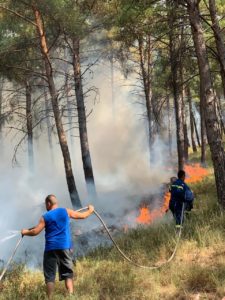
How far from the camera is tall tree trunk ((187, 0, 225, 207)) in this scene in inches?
404

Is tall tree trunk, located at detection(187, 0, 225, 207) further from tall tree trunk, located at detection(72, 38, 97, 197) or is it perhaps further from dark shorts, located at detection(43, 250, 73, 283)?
tall tree trunk, located at detection(72, 38, 97, 197)

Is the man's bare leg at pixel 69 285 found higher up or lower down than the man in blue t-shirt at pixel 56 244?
lower down

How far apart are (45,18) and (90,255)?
9.33m

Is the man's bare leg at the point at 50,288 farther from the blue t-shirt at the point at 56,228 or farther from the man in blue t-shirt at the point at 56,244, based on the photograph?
the blue t-shirt at the point at 56,228

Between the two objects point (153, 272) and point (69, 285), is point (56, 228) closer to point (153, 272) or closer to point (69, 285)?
point (69, 285)

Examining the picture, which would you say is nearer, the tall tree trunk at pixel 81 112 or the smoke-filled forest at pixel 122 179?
the smoke-filled forest at pixel 122 179

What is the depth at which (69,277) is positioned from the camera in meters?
6.60

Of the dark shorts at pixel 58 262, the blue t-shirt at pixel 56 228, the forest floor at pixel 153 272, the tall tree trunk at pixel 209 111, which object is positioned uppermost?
the tall tree trunk at pixel 209 111

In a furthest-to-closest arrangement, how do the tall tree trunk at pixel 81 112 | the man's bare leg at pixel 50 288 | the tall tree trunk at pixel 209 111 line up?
the tall tree trunk at pixel 81 112, the tall tree trunk at pixel 209 111, the man's bare leg at pixel 50 288

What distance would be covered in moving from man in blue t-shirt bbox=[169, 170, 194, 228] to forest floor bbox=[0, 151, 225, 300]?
0.53m

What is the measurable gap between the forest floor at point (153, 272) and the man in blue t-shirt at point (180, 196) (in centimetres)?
53

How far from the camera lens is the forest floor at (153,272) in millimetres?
6176

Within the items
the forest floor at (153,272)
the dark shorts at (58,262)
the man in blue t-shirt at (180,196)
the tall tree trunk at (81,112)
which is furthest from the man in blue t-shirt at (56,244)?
the tall tree trunk at (81,112)

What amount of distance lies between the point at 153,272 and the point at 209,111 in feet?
15.5
